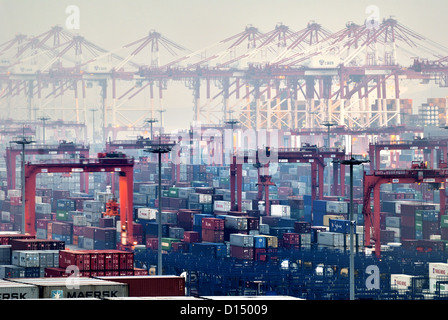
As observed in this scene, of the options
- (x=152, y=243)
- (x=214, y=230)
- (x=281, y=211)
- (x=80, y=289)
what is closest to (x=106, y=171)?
(x=152, y=243)

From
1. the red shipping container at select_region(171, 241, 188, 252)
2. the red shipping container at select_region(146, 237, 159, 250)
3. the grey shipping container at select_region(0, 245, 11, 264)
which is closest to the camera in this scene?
the grey shipping container at select_region(0, 245, 11, 264)

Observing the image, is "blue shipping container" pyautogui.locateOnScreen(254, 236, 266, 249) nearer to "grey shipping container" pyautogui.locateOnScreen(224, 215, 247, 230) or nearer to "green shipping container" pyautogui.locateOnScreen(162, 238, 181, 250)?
"grey shipping container" pyautogui.locateOnScreen(224, 215, 247, 230)

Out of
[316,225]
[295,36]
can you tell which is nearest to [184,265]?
[316,225]

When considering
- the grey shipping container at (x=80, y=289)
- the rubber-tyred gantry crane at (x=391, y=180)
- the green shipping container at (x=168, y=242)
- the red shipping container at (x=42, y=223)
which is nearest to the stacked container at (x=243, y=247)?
the green shipping container at (x=168, y=242)

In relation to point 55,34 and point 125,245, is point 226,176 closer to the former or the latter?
point 125,245

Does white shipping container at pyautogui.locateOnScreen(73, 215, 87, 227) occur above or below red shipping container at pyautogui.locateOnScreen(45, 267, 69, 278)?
above

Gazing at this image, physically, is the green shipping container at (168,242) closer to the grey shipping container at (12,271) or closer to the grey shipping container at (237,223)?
the grey shipping container at (237,223)

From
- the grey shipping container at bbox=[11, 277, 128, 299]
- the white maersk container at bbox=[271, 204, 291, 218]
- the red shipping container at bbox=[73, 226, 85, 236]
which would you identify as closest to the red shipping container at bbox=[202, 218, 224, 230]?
the red shipping container at bbox=[73, 226, 85, 236]
